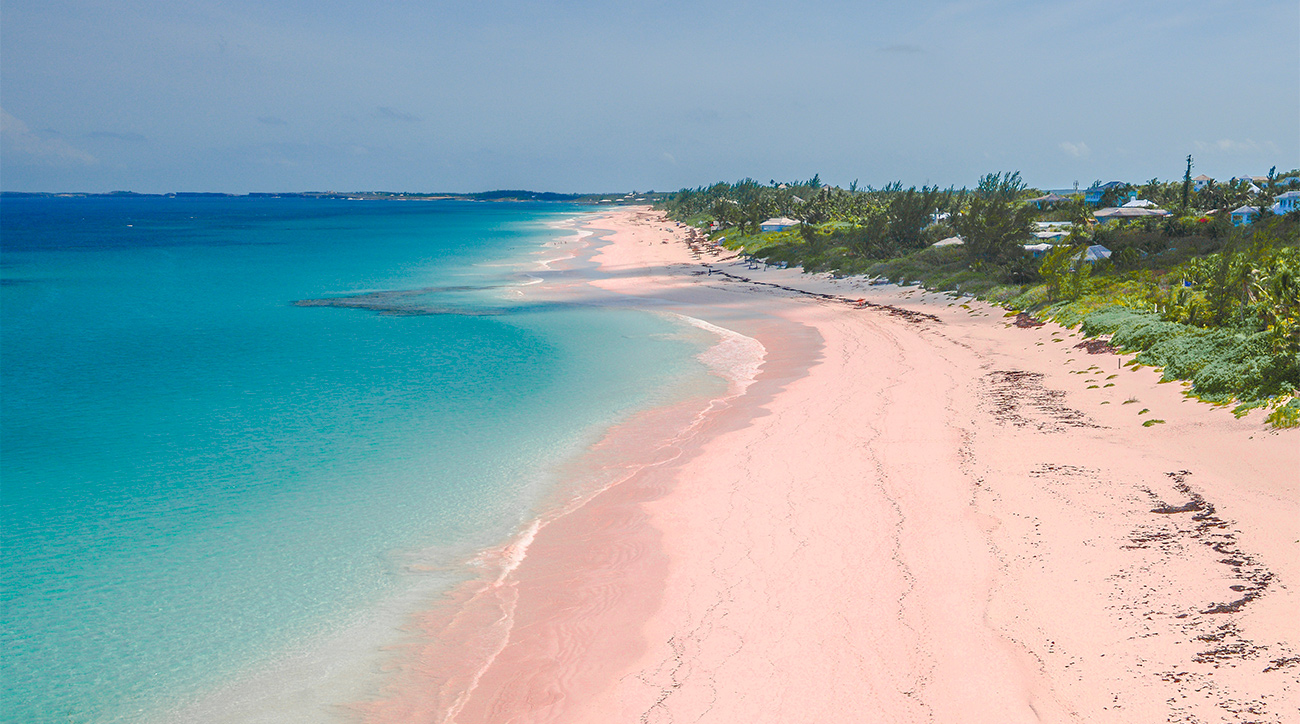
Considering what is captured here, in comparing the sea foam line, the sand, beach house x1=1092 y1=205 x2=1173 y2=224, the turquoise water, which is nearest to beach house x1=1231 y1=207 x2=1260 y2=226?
beach house x1=1092 y1=205 x2=1173 y2=224

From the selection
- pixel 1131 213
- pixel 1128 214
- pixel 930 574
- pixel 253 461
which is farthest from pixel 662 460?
pixel 1128 214

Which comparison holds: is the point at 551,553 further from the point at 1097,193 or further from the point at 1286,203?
the point at 1097,193

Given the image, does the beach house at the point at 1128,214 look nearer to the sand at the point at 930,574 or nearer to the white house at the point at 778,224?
the white house at the point at 778,224

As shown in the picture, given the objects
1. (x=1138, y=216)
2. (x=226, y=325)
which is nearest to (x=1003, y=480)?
(x=226, y=325)

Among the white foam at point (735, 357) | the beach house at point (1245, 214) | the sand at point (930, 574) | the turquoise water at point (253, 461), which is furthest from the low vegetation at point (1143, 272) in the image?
the turquoise water at point (253, 461)

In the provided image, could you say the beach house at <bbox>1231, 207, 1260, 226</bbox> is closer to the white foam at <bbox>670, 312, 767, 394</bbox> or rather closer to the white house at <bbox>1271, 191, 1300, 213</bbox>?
the white house at <bbox>1271, 191, 1300, 213</bbox>
